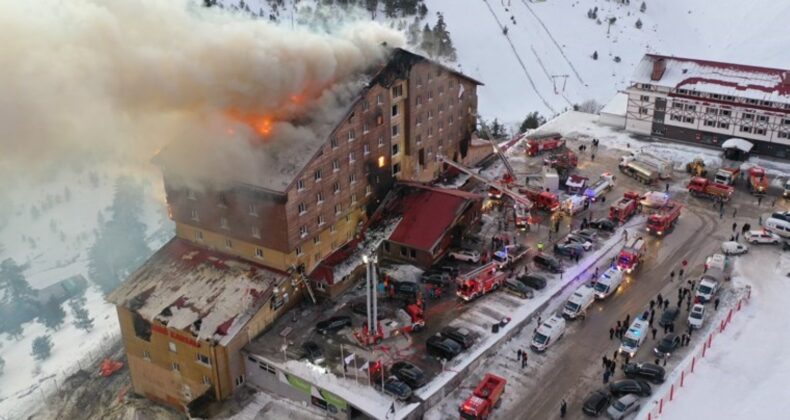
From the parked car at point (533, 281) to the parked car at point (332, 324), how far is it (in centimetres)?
1265

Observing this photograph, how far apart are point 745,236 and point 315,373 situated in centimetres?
3600

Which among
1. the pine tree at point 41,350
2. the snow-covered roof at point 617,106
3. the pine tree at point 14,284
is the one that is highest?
the snow-covered roof at point 617,106

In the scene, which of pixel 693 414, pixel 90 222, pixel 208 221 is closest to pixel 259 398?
pixel 208 221

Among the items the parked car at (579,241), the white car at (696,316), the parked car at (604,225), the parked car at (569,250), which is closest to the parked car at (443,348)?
the parked car at (569,250)

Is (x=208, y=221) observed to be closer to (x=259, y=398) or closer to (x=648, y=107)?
(x=259, y=398)

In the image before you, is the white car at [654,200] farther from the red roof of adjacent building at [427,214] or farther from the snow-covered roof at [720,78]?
the snow-covered roof at [720,78]

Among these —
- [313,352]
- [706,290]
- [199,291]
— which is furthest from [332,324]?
[706,290]

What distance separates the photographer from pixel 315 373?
138 feet

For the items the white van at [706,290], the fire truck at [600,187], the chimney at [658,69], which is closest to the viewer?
the white van at [706,290]

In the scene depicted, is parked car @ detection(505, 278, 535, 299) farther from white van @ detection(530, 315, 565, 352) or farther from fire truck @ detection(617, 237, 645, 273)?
fire truck @ detection(617, 237, 645, 273)

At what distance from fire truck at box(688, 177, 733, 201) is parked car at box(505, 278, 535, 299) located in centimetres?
2428

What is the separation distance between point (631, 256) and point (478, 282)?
39.3 ft

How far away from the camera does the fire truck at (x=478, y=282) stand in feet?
159

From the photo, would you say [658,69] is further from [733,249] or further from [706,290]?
[706,290]
